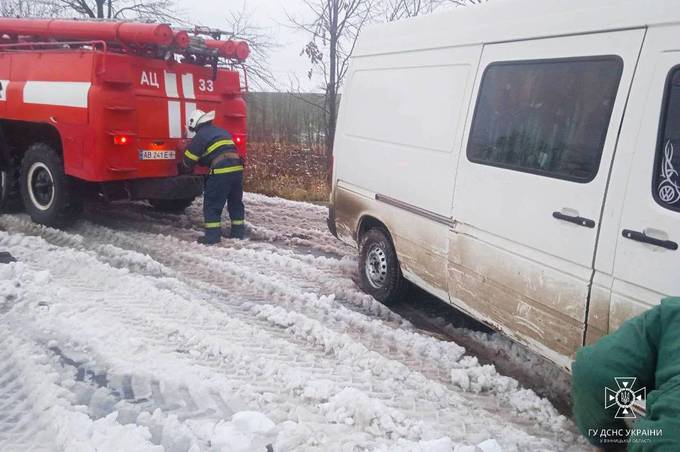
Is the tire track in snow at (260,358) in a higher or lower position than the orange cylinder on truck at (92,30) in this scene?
lower

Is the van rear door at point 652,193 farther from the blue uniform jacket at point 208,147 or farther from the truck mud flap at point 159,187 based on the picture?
the truck mud flap at point 159,187

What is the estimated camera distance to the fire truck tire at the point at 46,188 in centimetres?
674

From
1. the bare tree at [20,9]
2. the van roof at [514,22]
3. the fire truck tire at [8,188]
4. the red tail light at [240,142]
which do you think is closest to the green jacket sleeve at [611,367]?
the van roof at [514,22]

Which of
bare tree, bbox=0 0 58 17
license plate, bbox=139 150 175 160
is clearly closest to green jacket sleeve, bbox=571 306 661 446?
license plate, bbox=139 150 175 160

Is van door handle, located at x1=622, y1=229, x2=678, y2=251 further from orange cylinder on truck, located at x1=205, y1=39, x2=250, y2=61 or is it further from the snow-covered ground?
orange cylinder on truck, located at x1=205, y1=39, x2=250, y2=61

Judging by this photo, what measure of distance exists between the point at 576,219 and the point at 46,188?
6363 millimetres

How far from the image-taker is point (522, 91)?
11.5 ft

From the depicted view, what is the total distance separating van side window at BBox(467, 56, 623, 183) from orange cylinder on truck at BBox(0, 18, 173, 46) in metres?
3.83

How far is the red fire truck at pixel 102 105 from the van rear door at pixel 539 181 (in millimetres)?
3993

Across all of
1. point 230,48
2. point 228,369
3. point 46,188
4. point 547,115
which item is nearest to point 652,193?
point 547,115

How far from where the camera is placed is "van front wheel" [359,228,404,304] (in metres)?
5.03

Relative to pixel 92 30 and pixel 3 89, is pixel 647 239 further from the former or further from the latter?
pixel 3 89

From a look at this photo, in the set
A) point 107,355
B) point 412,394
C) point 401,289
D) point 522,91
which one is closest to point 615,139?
point 522,91

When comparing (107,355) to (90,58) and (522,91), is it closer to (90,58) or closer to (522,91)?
(522,91)
